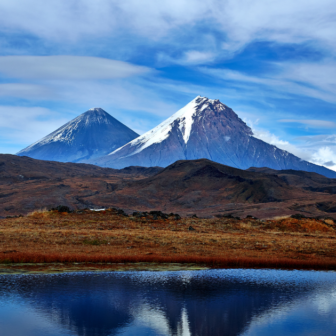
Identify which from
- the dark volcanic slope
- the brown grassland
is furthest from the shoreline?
the dark volcanic slope

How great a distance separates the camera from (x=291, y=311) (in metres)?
18.1

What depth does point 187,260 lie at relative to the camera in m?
28.9

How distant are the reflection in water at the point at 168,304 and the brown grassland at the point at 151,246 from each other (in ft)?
13.6

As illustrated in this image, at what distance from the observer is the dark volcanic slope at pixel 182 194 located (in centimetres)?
11672

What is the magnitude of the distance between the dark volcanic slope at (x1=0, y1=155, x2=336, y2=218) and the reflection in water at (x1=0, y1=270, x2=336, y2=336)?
78581 mm

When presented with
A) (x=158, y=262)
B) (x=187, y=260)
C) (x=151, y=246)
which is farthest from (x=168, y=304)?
(x=151, y=246)

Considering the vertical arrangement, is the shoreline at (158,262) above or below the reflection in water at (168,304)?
above

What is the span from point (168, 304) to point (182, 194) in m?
132

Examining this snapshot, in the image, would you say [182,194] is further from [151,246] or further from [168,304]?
[168,304]

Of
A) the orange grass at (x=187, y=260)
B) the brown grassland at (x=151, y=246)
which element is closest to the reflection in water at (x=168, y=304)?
the orange grass at (x=187, y=260)

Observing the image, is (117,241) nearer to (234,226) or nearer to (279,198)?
(234,226)

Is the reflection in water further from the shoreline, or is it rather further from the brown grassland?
the brown grassland

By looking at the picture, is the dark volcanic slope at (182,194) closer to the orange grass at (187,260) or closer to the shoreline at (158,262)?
the orange grass at (187,260)

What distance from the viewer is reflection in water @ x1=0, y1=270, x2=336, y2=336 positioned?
1583 centimetres
